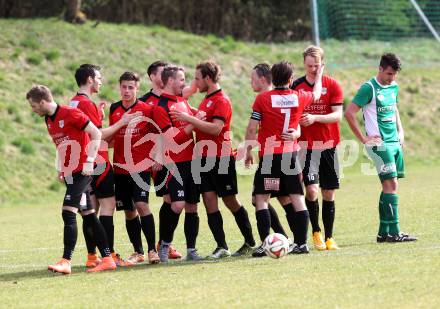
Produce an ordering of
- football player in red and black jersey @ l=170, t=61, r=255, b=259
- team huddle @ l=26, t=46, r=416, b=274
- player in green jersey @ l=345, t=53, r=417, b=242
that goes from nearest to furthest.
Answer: team huddle @ l=26, t=46, r=416, b=274
football player in red and black jersey @ l=170, t=61, r=255, b=259
player in green jersey @ l=345, t=53, r=417, b=242

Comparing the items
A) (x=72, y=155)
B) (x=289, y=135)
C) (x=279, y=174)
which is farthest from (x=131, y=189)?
(x=289, y=135)

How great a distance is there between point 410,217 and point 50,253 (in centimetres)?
484

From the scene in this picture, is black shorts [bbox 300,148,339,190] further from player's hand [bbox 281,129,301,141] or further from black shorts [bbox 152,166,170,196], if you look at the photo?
black shorts [bbox 152,166,170,196]

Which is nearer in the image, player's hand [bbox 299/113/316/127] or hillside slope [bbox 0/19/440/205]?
player's hand [bbox 299/113/316/127]

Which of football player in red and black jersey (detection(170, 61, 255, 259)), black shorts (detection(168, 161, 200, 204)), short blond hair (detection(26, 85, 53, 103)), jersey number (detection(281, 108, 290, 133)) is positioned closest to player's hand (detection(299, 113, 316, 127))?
jersey number (detection(281, 108, 290, 133))

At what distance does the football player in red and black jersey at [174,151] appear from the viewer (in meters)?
10.4

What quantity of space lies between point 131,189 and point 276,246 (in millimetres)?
1937

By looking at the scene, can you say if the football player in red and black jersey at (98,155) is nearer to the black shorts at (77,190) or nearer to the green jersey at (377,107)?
the black shorts at (77,190)

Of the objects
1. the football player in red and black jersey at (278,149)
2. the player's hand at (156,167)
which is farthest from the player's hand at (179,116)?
the football player in red and black jersey at (278,149)

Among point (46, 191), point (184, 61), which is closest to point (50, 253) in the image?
point (46, 191)

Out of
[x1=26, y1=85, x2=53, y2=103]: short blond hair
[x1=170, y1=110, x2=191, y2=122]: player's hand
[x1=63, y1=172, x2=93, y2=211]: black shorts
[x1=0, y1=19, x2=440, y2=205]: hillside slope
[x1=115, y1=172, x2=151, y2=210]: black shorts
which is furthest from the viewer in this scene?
[x1=0, y1=19, x2=440, y2=205]: hillside slope

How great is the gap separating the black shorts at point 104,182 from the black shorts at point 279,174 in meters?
1.57

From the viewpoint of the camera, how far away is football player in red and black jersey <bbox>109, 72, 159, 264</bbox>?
34.6ft

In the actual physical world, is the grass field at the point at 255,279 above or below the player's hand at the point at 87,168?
below
